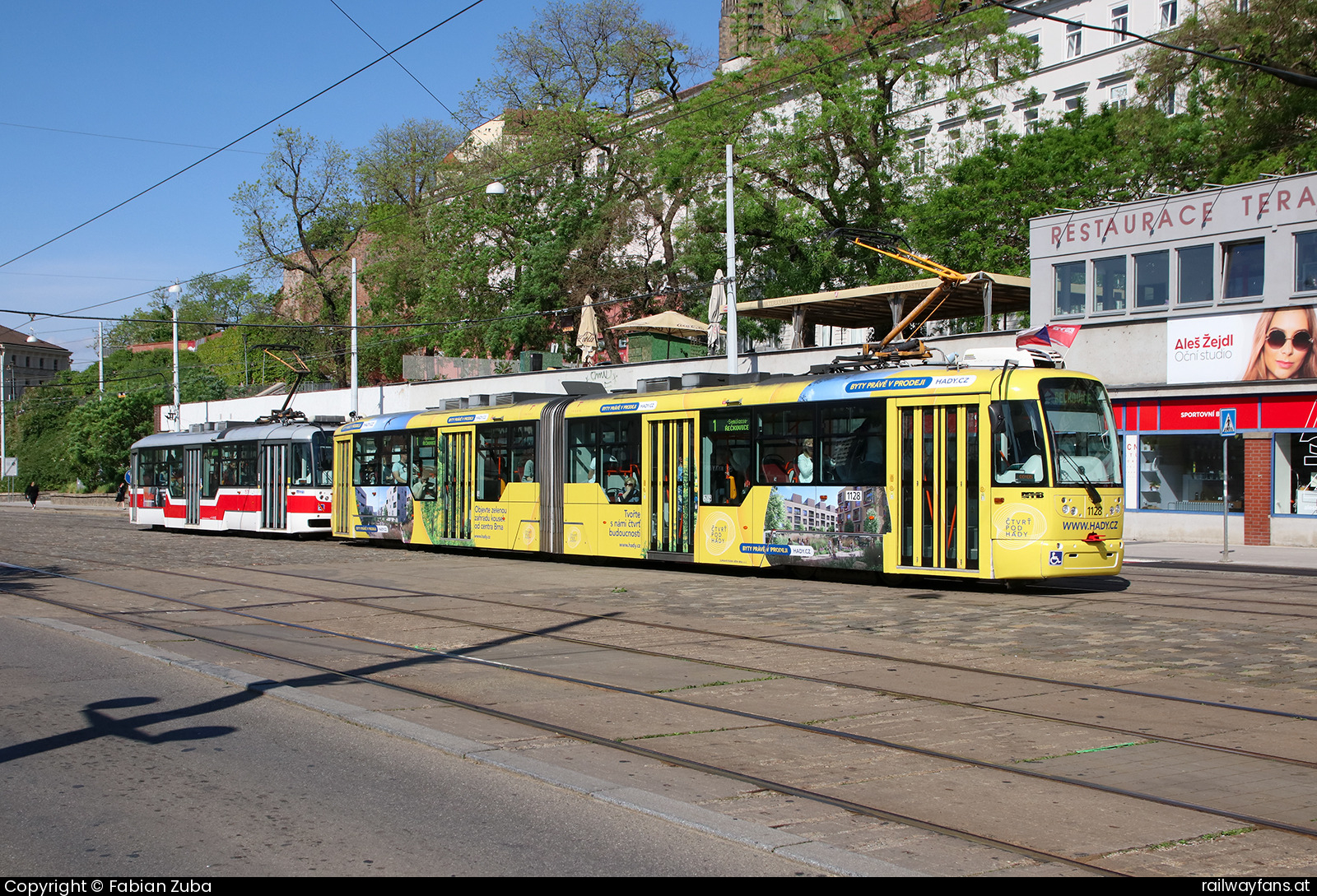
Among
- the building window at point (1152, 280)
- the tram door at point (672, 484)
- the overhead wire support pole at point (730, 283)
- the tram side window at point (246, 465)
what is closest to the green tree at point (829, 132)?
the overhead wire support pole at point (730, 283)

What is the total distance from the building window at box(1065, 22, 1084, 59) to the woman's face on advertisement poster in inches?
1287

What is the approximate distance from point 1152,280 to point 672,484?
41.8ft

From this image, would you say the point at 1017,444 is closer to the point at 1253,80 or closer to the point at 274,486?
the point at 1253,80

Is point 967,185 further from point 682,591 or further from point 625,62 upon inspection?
point 682,591

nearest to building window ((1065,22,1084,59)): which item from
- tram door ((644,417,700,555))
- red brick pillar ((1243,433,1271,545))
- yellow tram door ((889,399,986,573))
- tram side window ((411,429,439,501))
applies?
red brick pillar ((1243,433,1271,545))

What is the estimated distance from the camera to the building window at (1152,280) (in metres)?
24.9

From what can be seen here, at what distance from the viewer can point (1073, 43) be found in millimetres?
51875

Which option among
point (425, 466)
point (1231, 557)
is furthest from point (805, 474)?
point (425, 466)

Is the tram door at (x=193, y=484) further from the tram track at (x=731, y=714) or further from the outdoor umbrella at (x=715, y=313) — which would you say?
the tram track at (x=731, y=714)

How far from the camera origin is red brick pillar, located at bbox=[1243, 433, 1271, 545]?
75.4 ft

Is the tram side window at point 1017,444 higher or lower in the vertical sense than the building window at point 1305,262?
lower

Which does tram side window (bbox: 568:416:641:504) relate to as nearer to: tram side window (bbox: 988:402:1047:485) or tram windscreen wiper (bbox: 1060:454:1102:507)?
tram side window (bbox: 988:402:1047:485)

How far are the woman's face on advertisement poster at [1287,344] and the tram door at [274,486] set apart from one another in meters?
22.6

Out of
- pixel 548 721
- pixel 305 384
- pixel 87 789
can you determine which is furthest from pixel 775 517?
pixel 305 384
